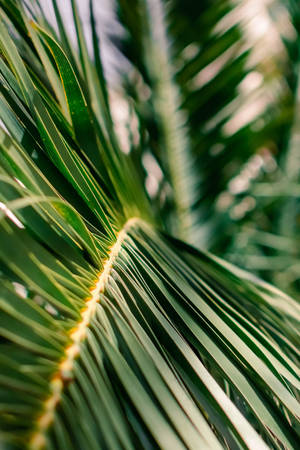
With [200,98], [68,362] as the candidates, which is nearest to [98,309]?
[68,362]

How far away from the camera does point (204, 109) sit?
0.80m

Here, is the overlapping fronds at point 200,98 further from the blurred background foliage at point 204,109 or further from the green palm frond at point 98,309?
the green palm frond at point 98,309

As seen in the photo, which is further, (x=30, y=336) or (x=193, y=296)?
(x=193, y=296)

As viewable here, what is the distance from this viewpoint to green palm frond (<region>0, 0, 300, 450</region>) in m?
0.21

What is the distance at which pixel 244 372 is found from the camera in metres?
0.32

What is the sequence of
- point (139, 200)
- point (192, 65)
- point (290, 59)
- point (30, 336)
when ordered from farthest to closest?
point (290, 59)
point (192, 65)
point (139, 200)
point (30, 336)

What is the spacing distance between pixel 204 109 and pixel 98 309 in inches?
24.8

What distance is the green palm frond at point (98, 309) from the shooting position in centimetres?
21

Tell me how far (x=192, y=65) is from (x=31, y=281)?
677 mm

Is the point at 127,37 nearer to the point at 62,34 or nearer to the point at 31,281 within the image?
the point at 62,34

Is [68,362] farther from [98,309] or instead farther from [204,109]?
[204,109]

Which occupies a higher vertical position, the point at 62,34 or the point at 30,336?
the point at 62,34

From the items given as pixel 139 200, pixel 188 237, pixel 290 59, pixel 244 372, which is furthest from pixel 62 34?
pixel 290 59

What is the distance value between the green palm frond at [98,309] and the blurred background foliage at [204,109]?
313 mm
